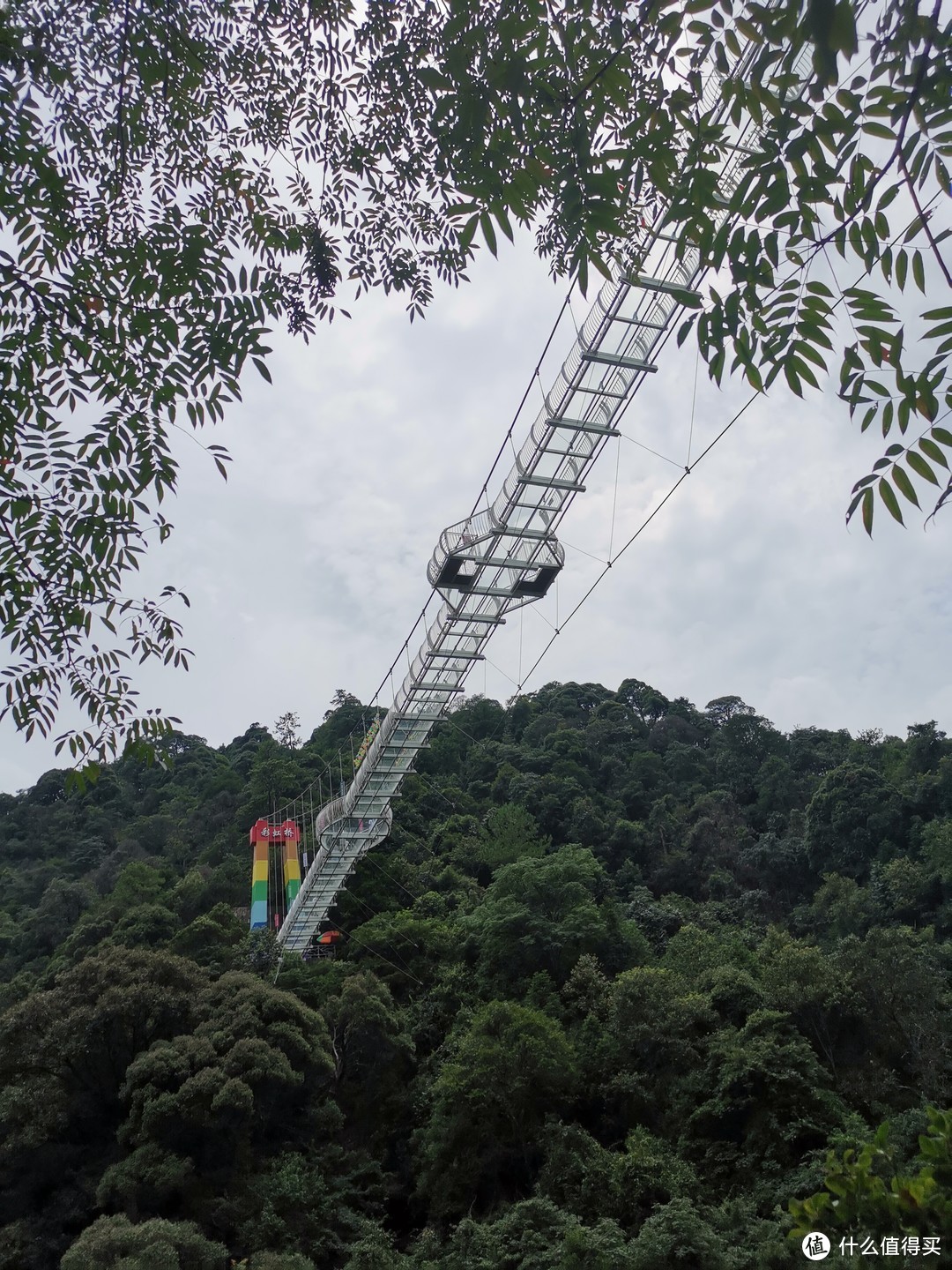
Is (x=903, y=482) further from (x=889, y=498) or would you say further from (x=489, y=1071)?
(x=489, y=1071)

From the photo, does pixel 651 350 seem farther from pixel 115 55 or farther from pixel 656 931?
A: pixel 656 931

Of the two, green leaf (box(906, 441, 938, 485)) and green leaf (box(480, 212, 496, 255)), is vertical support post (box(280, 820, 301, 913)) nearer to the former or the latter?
green leaf (box(480, 212, 496, 255))

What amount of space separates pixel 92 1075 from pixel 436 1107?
4.79 meters

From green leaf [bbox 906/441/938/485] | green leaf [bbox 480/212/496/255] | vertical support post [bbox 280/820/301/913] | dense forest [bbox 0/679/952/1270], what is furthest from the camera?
vertical support post [bbox 280/820/301/913]

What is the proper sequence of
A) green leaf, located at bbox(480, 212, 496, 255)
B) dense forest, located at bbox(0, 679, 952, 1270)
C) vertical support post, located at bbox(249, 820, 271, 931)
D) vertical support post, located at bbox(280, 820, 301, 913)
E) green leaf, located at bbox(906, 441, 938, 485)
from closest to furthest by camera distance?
green leaf, located at bbox(906, 441, 938, 485) < green leaf, located at bbox(480, 212, 496, 255) < dense forest, located at bbox(0, 679, 952, 1270) < vertical support post, located at bbox(249, 820, 271, 931) < vertical support post, located at bbox(280, 820, 301, 913)

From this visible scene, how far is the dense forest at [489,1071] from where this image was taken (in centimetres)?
973

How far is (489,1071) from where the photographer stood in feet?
39.0

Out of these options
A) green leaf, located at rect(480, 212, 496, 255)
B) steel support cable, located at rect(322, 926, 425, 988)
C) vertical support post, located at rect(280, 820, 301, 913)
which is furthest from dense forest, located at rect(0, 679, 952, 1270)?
green leaf, located at rect(480, 212, 496, 255)

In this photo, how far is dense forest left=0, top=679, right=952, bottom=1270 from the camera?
9.73 m

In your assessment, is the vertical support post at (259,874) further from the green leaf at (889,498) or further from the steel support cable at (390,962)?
the green leaf at (889,498)

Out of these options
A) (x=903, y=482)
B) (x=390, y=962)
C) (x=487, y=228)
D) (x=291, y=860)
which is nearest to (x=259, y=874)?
(x=291, y=860)

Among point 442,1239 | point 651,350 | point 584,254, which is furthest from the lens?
point 442,1239

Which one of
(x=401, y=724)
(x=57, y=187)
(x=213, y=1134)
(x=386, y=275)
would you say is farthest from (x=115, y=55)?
(x=213, y=1134)

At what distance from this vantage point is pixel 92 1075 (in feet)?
40.2
